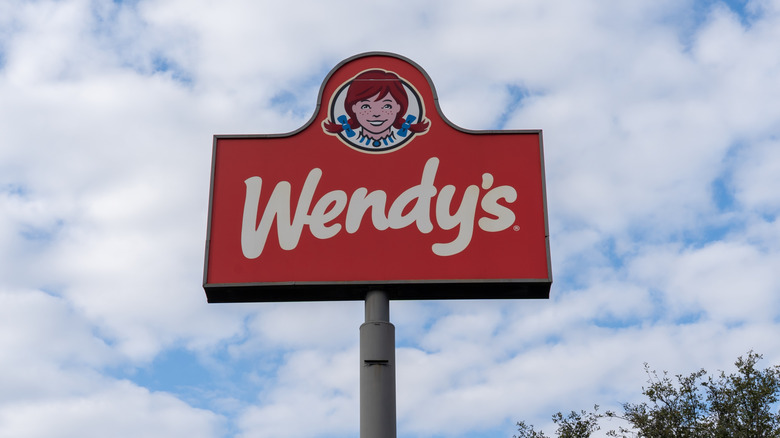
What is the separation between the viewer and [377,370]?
9047mm

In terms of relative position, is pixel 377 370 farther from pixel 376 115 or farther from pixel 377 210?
pixel 376 115

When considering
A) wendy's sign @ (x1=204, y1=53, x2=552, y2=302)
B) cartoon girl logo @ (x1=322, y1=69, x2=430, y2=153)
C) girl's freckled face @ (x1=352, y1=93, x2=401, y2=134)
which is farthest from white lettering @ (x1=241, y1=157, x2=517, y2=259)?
girl's freckled face @ (x1=352, y1=93, x2=401, y2=134)

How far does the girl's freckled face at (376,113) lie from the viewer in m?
10.3

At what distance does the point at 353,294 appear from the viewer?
9.64 metres

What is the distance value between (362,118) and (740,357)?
59.9ft

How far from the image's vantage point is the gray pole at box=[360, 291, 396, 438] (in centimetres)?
880

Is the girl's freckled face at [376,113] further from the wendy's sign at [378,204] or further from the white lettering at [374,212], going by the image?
the white lettering at [374,212]

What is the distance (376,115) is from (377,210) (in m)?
1.25

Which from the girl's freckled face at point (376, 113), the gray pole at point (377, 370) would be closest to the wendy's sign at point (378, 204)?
the girl's freckled face at point (376, 113)

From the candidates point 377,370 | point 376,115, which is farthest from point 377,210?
point 377,370

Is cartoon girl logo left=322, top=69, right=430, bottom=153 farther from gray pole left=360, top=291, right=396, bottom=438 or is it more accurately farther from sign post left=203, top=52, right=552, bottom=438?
gray pole left=360, top=291, right=396, bottom=438

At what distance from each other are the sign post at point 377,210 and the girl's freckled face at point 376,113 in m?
0.01

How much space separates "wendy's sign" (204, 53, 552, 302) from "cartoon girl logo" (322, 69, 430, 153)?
0.04 feet

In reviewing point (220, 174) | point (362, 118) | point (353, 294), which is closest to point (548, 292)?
point (353, 294)
